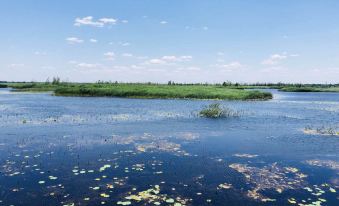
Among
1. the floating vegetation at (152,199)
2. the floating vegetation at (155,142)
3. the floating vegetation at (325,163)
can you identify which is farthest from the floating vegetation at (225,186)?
the floating vegetation at (325,163)

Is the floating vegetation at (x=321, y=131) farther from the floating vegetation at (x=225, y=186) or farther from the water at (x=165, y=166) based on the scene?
the floating vegetation at (x=225, y=186)

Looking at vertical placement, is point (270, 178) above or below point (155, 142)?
below

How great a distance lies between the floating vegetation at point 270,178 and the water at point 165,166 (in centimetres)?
4

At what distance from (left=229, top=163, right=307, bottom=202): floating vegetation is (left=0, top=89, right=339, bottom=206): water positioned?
39mm

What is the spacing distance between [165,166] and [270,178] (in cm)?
468

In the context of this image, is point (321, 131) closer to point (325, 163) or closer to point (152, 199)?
point (325, 163)

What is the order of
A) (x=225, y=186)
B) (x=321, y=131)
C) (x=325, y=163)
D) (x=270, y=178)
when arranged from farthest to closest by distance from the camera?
(x=321, y=131) < (x=325, y=163) < (x=270, y=178) < (x=225, y=186)

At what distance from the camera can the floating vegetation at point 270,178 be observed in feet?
44.4

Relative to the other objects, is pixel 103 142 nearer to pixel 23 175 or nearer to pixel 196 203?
pixel 23 175

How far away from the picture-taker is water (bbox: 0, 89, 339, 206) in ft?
41.3

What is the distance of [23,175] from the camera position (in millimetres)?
14945

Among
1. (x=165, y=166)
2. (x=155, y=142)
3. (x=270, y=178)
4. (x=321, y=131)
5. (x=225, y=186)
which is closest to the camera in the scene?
(x=225, y=186)

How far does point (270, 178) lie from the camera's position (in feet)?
49.6

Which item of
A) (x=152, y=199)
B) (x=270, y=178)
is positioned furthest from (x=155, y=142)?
(x=152, y=199)
